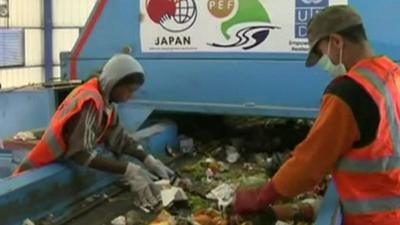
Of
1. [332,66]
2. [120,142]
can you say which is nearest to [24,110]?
[120,142]

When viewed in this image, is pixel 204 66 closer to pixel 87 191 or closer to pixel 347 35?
pixel 87 191

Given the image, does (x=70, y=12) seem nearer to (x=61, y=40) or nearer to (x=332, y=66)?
(x=61, y=40)

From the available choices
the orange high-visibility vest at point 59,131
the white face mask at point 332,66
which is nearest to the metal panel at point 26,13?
the orange high-visibility vest at point 59,131

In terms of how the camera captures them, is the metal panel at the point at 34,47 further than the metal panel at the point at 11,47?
Yes

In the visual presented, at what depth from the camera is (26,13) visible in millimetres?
11711

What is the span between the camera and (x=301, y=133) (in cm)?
335

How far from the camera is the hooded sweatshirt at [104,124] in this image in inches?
98.5

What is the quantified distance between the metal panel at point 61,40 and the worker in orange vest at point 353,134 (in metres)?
10.7

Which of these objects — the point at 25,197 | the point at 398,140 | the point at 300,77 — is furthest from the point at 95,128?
the point at 398,140

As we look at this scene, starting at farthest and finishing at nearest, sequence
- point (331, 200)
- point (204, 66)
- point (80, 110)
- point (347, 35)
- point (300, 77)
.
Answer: point (204, 66) → point (300, 77) → point (80, 110) → point (331, 200) → point (347, 35)

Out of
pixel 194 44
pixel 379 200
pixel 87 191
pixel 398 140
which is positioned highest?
pixel 194 44

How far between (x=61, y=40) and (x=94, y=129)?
10331 mm

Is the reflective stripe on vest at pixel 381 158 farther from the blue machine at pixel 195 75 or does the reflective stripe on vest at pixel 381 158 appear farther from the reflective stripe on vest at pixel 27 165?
the reflective stripe on vest at pixel 27 165

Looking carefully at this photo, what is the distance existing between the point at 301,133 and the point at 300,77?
1.51 ft
